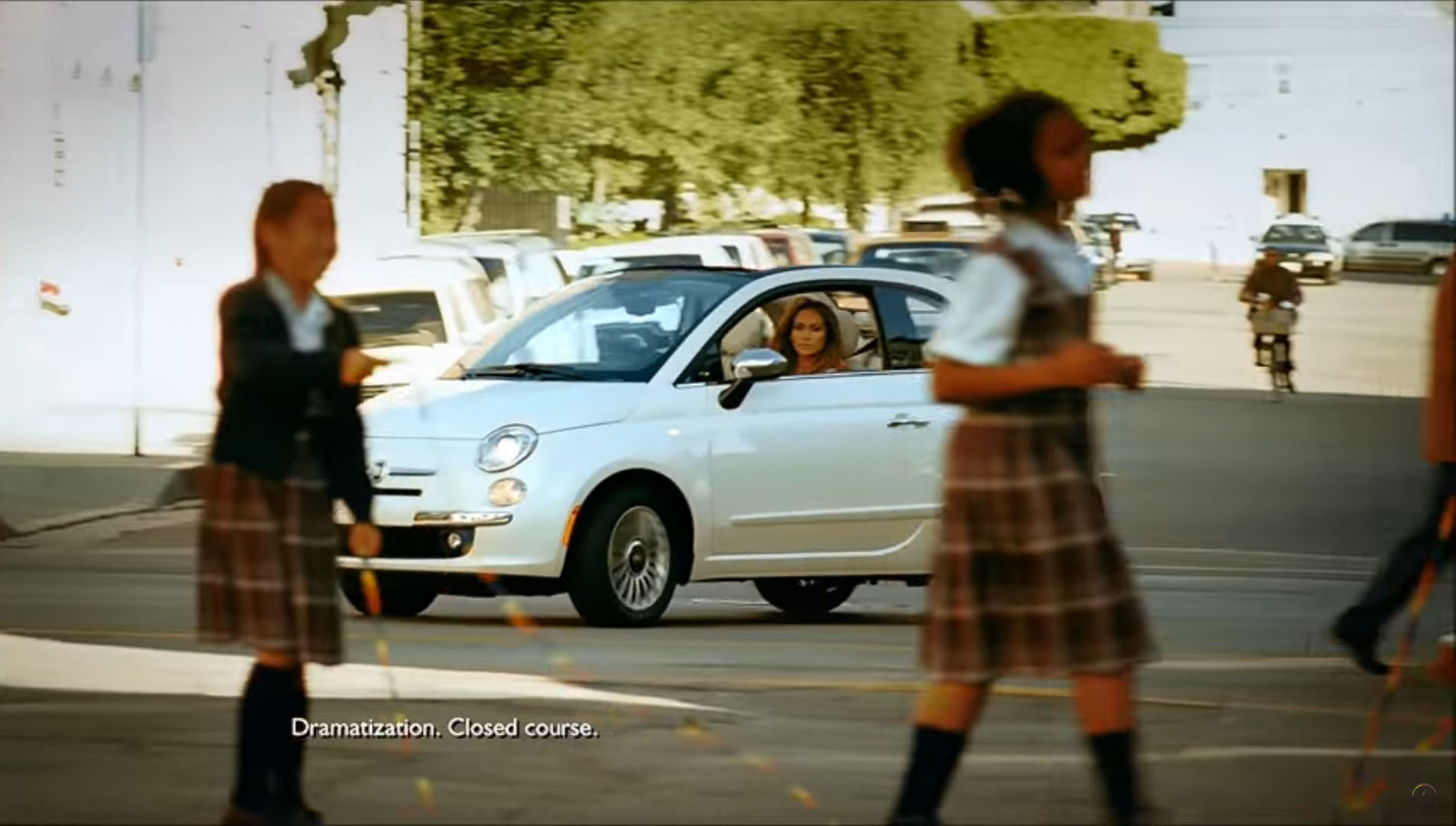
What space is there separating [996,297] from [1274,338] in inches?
570

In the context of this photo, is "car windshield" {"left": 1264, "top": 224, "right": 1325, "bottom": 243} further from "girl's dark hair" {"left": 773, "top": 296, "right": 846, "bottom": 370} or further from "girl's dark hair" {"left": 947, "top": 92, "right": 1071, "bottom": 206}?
"girl's dark hair" {"left": 947, "top": 92, "right": 1071, "bottom": 206}

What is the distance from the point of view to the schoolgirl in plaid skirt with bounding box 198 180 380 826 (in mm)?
5883

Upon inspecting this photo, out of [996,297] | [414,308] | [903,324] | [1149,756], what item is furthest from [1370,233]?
[996,297]

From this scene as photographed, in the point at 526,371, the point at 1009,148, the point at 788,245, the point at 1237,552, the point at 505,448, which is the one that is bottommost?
the point at 1237,552

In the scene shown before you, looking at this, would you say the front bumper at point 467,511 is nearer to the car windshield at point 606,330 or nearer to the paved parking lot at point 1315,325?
the car windshield at point 606,330

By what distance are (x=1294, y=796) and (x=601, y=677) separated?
2713 millimetres

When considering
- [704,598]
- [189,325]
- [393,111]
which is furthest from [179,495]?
[704,598]

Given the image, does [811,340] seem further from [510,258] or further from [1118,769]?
[510,258]

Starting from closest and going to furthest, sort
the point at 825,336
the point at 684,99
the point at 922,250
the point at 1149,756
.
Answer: the point at 1149,756
the point at 825,336
the point at 922,250
the point at 684,99

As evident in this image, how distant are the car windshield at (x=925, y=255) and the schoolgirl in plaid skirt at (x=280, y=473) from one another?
12066 millimetres

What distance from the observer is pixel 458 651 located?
32.2 feet

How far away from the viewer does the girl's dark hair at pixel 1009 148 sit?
5.68 meters

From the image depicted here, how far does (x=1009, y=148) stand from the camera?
224 inches

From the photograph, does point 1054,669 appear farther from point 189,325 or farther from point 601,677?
point 189,325
